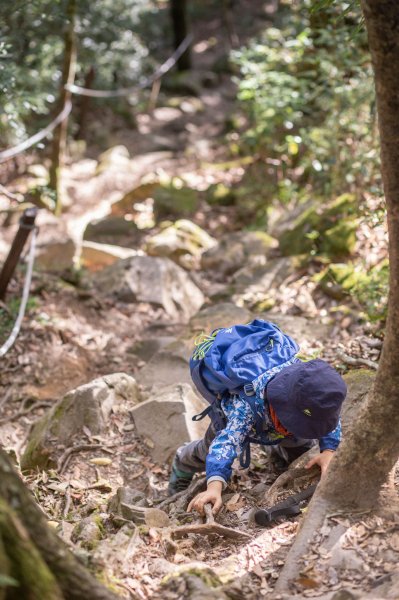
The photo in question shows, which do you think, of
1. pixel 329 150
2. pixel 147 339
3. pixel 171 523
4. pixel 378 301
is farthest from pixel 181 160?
pixel 171 523

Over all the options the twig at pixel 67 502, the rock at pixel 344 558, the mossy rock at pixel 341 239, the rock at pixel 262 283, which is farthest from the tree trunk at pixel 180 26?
the rock at pixel 344 558

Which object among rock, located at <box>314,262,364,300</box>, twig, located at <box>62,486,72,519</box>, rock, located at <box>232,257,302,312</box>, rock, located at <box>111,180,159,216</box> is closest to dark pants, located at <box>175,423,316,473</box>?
twig, located at <box>62,486,72,519</box>

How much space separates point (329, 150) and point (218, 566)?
20.2ft

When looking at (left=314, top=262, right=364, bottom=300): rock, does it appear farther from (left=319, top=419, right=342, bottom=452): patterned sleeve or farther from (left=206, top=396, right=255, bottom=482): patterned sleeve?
(left=206, top=396, right=255, bottom=482): patterned sleeve

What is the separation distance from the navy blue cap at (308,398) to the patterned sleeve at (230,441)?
0.21 metres

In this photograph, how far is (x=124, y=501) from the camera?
3518 mm

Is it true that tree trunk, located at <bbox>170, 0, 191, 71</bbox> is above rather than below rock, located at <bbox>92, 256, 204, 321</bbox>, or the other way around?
above

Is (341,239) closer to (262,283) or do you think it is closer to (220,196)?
(262,283)

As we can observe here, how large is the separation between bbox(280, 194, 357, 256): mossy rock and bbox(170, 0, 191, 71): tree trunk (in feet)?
39.5

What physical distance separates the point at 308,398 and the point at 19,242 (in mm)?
3804

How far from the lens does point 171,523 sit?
11.2ft

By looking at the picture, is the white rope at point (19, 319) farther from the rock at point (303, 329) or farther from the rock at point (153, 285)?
the rock at point (303, 329)

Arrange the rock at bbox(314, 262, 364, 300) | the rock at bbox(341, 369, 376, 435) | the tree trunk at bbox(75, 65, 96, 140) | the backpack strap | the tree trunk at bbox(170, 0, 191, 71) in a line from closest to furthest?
the backpack strap → the rock at bbox(341, 369, 376, 435) → the rock at bbox(314, 262, 364, 300) → the tree trunk at bbox(75, 65, 96, 140) → the tree trunk at bbox(170, 0, 191, 71)

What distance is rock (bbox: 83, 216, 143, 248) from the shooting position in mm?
9859
